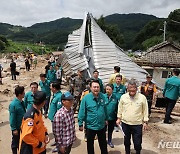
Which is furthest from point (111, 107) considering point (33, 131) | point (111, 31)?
point (111, 31)

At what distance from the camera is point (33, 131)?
3480 millimetres

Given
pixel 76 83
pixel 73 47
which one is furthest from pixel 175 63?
pixel 76 83

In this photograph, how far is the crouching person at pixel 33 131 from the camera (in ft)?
11.0

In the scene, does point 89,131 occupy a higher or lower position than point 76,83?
lower

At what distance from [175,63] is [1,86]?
14.4 meters

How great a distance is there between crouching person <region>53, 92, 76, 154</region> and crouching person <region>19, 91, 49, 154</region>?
299 millimetres

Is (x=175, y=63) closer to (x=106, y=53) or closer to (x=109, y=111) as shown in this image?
(x=106, y=53)

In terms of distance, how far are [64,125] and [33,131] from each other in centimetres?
61

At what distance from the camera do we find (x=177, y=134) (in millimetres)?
7012

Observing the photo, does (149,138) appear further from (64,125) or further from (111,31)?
(111,31)

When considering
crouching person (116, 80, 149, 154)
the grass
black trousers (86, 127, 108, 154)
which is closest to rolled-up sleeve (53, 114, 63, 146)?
black trousers (86, 127, 108, 154)

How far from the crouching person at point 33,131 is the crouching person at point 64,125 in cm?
30

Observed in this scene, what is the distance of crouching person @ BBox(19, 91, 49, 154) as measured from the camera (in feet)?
11.0

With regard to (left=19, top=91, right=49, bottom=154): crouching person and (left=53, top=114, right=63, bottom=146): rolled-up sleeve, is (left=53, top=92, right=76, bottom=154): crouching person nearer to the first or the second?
(left=53, top=114, right=63, bottom=146): rolled-up sleeve
